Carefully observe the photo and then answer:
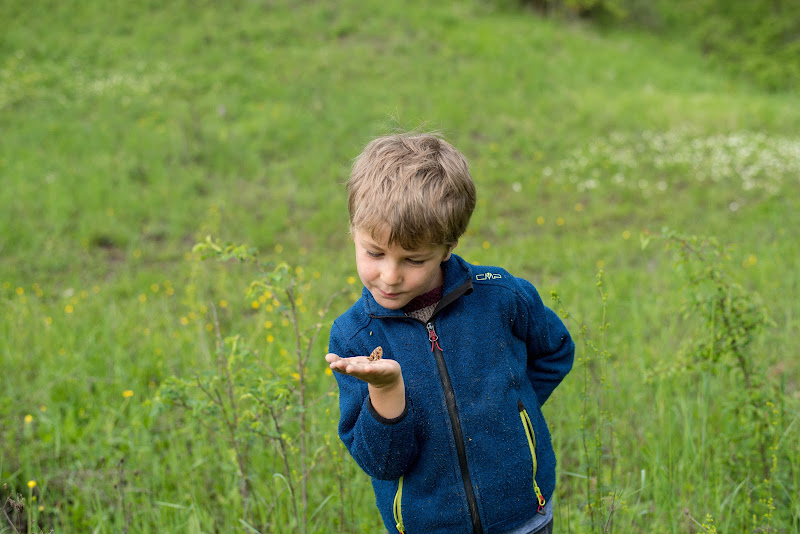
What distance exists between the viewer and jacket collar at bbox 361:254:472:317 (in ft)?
5.12

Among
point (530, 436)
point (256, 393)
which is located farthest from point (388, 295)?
point (256, 393)

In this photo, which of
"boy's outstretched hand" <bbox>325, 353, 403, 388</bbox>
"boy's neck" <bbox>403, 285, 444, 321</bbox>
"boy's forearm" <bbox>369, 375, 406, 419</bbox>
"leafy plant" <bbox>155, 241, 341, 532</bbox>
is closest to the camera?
"boy's outstretched hand" <bbox>325, 353, 403, 388</bbox>

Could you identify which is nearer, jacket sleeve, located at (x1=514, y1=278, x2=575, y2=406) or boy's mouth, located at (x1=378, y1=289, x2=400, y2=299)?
boy's mouth, located at (x1=378, y1=289, x2=400, y2=299)

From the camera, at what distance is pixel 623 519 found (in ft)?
6.93

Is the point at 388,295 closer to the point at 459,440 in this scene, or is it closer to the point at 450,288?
the point at 450,288

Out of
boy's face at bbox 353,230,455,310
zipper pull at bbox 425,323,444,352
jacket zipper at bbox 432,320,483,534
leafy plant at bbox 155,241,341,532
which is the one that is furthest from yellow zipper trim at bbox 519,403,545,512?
leafy plant at bbox 155,241,341,532

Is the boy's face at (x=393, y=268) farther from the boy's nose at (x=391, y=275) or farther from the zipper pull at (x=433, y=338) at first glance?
the zipper pull at (x=433, y=338)

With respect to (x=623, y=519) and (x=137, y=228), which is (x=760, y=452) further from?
(x=137, y=228)

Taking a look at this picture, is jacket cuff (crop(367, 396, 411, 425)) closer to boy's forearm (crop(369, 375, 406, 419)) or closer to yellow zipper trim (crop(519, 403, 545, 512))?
boy's forearm (crop(369, 375, 406, 419))

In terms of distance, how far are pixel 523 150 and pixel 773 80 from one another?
778 centimetres

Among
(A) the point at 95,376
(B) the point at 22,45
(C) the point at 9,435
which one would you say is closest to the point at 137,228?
(A) the point at 95,376

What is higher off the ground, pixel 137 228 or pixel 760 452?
pixel 760 452

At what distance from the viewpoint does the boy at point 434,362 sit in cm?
147

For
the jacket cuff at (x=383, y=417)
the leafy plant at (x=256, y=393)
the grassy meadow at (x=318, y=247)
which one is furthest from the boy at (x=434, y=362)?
the leafy plant at (x=256, y=393)
